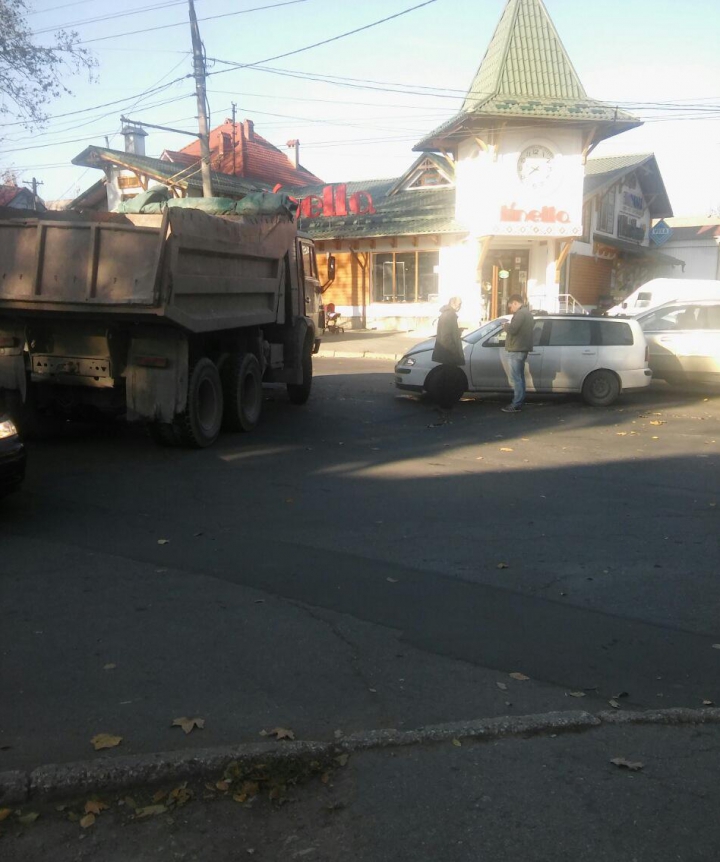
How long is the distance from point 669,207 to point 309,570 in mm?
37044

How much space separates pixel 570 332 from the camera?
14.6 meters

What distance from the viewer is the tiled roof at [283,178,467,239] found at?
30.2m

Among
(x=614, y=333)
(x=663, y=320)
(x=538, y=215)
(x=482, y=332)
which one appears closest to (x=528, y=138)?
(x=538, y=215)

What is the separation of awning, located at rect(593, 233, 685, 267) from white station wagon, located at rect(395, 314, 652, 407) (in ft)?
62.3

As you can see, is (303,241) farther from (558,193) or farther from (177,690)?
(558,193)

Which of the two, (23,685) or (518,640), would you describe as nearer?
(23,685)

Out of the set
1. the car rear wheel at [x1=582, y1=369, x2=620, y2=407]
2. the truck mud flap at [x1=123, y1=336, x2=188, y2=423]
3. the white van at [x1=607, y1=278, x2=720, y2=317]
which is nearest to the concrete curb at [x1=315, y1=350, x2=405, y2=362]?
the white van at [x1=607, y1=278, x2=720, y2=317]

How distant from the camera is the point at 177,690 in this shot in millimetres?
4254

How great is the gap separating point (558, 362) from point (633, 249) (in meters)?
22.9

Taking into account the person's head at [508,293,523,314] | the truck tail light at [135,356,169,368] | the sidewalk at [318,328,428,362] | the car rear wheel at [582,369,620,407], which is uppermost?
the person's head at [508,293,523,314]

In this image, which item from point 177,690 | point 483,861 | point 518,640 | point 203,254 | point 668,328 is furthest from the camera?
point 668,328

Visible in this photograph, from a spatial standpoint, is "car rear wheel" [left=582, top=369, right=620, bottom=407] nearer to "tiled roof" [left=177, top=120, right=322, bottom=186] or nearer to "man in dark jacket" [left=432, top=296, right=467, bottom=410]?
"man in dark jacket" [left=432, top=296, right=467, bottom=410]

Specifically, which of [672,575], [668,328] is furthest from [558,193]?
[672,575]

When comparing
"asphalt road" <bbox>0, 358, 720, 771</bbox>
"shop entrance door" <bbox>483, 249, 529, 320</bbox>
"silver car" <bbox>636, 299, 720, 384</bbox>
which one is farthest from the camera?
"shop entrance door" <bbox>483, 249, 529, 320</bbox>
